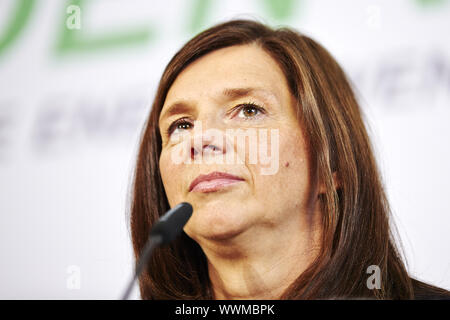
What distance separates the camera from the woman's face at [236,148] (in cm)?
117

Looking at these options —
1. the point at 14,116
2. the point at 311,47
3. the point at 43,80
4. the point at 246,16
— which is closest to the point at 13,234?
the point at 14,116

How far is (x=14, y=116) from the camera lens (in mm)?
2008

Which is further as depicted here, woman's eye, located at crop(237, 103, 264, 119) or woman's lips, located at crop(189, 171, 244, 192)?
woman's eye, located at crop(237, 103, 264, 119)

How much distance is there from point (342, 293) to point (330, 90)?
46cm

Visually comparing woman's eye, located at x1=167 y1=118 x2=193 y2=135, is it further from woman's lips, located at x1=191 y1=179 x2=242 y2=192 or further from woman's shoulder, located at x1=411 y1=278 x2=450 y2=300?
woman's shoulder, located at x1=411 y1=278 x2=450 y2=300

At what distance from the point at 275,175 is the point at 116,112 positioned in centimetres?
80

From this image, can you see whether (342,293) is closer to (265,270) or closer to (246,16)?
(265,270)

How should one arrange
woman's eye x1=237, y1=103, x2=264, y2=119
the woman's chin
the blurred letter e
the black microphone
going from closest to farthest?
the black microphone
the woman's chin
woman's eye x1=237, y1=103, x2=264, y2=119
the blurred letter e

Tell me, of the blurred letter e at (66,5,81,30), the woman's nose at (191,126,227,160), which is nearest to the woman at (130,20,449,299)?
the woman's nose at (191,126,227,160)

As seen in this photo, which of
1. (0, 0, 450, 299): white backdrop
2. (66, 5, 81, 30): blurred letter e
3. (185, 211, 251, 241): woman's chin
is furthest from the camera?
(66, 5, 81, 30): blurred letter e

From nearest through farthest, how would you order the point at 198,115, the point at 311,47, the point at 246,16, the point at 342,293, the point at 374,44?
1. the point at 342,293
2. the point at 198,115
3. the point at 311,47
4. the point at 374,44
5. the point at 246,16

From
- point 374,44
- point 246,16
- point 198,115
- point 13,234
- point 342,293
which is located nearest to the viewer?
point 342,293

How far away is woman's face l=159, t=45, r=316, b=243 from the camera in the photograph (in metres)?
1.17

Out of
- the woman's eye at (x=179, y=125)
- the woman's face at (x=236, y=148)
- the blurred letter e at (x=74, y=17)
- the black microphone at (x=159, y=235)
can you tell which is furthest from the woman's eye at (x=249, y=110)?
the blurred letter e at (x=74, y=17)
